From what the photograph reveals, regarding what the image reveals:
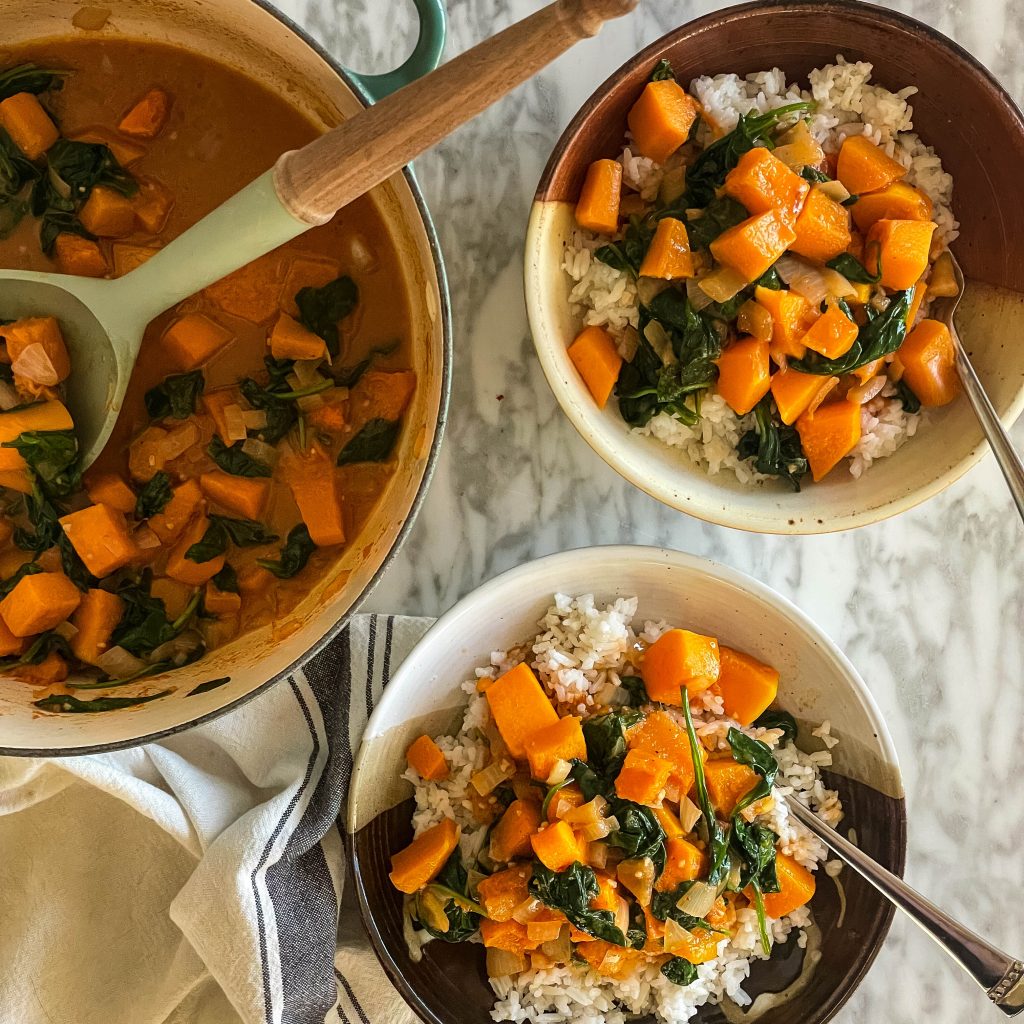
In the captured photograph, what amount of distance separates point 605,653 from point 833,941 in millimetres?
801

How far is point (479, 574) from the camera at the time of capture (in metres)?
2.24

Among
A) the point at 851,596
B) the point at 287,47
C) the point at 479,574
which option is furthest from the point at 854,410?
the point at 287,47

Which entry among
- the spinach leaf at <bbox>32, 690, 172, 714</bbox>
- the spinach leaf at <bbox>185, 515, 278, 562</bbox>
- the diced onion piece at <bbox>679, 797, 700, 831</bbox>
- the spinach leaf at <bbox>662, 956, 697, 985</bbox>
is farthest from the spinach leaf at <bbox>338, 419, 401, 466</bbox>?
the spinach leaf at <bbox>662, 956, 697, 985</bbox>

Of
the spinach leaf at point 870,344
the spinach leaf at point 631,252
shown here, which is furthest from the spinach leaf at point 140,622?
the spinach leaf at point 870,344

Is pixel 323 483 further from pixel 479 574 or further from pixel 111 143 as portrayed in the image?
pixel 111 143

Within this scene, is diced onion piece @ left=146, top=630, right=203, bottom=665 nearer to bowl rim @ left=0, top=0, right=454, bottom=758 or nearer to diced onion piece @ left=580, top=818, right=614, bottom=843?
bowl rim @ left=0, top=0, right=454, bottom=758

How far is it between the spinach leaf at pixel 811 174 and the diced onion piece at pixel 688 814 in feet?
4.16

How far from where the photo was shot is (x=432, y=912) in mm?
2027

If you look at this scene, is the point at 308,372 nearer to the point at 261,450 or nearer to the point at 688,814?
the point at 261,450

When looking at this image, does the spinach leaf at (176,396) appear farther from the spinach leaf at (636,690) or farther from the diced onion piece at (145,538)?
the spinach leaf at (636,690)

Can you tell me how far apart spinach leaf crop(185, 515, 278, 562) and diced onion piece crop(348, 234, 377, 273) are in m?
0.53

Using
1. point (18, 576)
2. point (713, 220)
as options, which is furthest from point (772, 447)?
point (18, 576)

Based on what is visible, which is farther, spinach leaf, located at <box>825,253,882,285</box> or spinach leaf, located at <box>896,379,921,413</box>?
spinach leaf, located at <box>896,379,921,413</box>

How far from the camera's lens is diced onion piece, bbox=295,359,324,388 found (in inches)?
73.3
